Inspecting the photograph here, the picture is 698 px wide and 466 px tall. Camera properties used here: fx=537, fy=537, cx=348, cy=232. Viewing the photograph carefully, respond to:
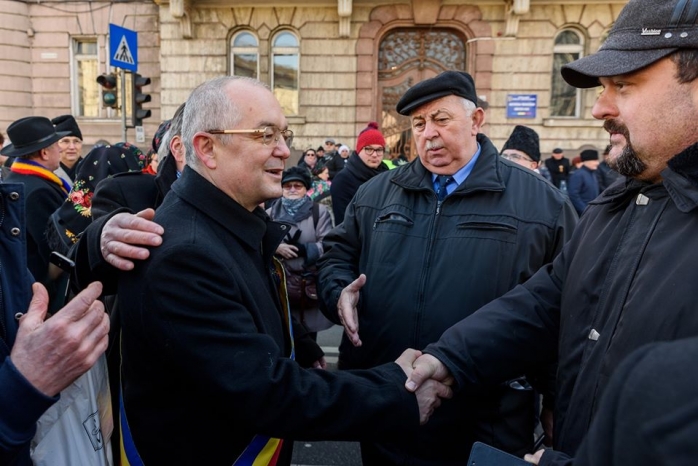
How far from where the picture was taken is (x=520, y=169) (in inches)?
98.4

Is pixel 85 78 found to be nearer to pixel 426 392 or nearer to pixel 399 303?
pixel 399 303

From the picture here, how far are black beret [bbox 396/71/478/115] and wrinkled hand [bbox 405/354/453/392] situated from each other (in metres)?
1.24

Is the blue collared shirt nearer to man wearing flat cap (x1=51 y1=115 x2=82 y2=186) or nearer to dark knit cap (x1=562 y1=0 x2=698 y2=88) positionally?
dark knit cap (x1=562 y1=0 x2=698 y2=88)

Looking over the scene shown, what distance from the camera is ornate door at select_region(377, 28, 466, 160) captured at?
45.1 ft

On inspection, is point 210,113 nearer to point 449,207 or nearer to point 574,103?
point 449,207

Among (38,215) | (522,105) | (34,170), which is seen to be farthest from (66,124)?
(522,105)

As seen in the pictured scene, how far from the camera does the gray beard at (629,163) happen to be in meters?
1.50

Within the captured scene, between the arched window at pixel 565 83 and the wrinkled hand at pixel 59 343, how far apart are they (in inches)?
541

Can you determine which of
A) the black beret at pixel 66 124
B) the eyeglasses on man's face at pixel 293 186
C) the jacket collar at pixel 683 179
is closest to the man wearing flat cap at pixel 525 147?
the eyeglasses on man's face at pixel 293 186

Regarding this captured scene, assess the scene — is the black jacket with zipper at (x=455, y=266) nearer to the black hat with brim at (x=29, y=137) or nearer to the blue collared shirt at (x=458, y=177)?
the blue collared shirt at (x=458, y=177)

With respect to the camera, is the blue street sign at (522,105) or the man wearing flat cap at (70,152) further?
the blue street sign at (522,105)

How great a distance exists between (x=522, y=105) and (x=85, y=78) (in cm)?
1181

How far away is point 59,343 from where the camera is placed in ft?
4.36

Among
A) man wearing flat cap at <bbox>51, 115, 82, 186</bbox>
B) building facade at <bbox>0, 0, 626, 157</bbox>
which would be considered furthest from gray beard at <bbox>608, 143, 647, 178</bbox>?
building facade at <bbox>0, 0, 626, 157</bbox>
